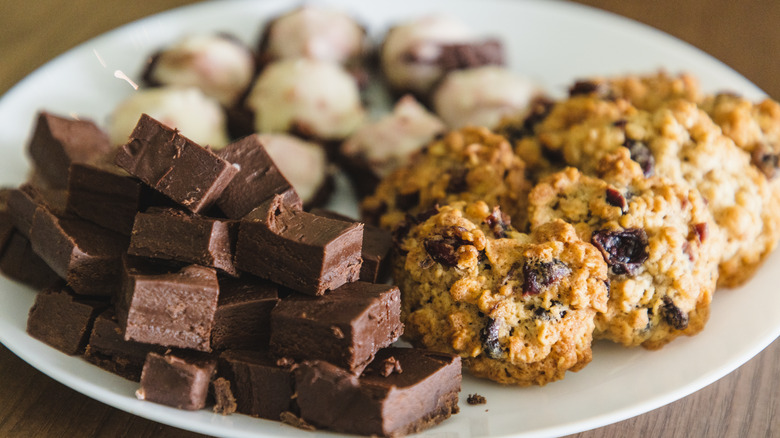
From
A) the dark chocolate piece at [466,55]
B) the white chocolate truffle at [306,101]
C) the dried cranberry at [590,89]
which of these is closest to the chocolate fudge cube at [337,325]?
the dried cranberry at [590,89]

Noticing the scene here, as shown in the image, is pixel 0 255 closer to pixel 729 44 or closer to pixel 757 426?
pixel 757 426

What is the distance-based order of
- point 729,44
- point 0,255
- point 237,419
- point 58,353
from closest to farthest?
point 237,419, point 58,353, point 0,255, point 729,44

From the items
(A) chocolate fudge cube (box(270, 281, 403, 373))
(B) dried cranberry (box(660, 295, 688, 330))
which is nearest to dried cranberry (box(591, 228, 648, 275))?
(B) dried cranberry (box(660, 295, 688, 330))

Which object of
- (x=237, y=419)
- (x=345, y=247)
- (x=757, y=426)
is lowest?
(x=757, y=426)

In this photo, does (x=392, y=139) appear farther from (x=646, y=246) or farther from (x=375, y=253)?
(x=646, y=246)

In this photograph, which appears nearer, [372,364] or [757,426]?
[372,364]

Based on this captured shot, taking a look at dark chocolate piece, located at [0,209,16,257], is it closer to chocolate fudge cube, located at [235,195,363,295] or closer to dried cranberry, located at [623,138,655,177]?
chocolate fudge cube, located at [235,195,363,295]

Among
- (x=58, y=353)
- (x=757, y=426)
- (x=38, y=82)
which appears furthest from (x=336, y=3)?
(x=757, y=426)

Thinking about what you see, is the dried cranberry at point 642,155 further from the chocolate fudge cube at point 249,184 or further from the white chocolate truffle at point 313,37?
the white chocolate truffle at point 313,37
